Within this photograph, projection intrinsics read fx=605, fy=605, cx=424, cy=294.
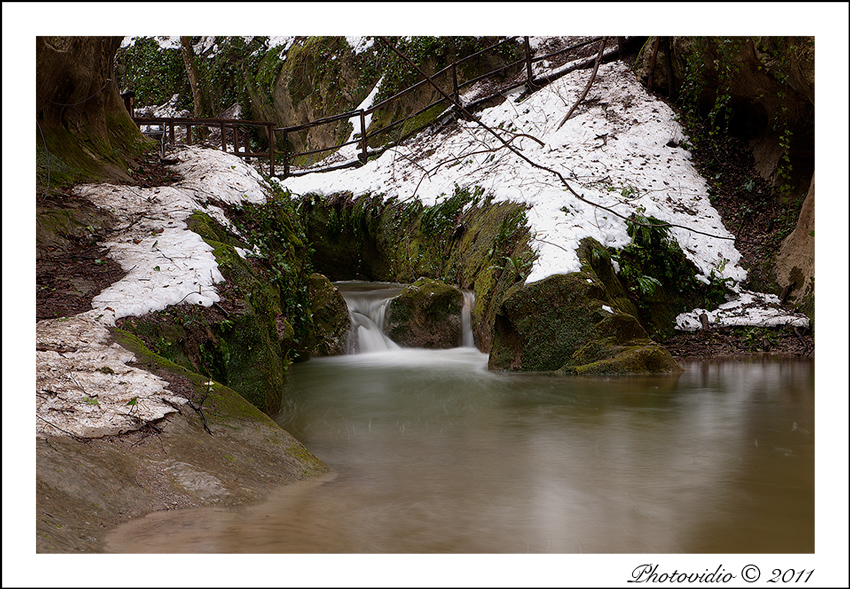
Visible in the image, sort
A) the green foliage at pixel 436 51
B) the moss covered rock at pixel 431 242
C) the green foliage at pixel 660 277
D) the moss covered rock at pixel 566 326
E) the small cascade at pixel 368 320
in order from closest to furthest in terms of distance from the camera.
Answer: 1. the moss covered rock at pixel 566 326
2. the green foliage at pixel 660 277
3. the moss covered rock at pixel 431 242
4. the small cascade at pixel 368 320
5. the green foliage at pixel 436 51

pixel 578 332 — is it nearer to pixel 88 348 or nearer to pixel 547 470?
pixel 547 470

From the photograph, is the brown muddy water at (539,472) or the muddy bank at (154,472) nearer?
the muddy bank at (154,472)

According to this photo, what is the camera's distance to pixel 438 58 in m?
16.6

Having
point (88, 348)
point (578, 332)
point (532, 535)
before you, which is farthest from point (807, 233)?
point (88, 348)

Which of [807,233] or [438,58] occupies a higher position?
[438,58]

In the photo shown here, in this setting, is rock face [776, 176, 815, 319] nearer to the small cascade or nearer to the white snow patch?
the small cascade

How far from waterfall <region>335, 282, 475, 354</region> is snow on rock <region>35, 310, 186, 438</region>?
17.8ft

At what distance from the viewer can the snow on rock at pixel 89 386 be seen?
341 centimetres

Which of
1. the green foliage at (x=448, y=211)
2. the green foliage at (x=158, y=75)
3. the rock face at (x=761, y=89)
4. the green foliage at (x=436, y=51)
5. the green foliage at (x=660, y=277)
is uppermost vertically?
the green foliage at (x=158, y=75)

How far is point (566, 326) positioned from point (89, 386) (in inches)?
225

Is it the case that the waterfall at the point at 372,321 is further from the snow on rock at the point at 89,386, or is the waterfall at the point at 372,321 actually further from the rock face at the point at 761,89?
the rock face at the point at 761,89

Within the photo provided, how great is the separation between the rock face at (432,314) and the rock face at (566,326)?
1.58 metres

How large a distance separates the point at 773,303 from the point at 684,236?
1686 mm

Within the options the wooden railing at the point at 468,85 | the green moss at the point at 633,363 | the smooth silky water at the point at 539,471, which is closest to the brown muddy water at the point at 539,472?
the smooth silky water at the point at 539,471
